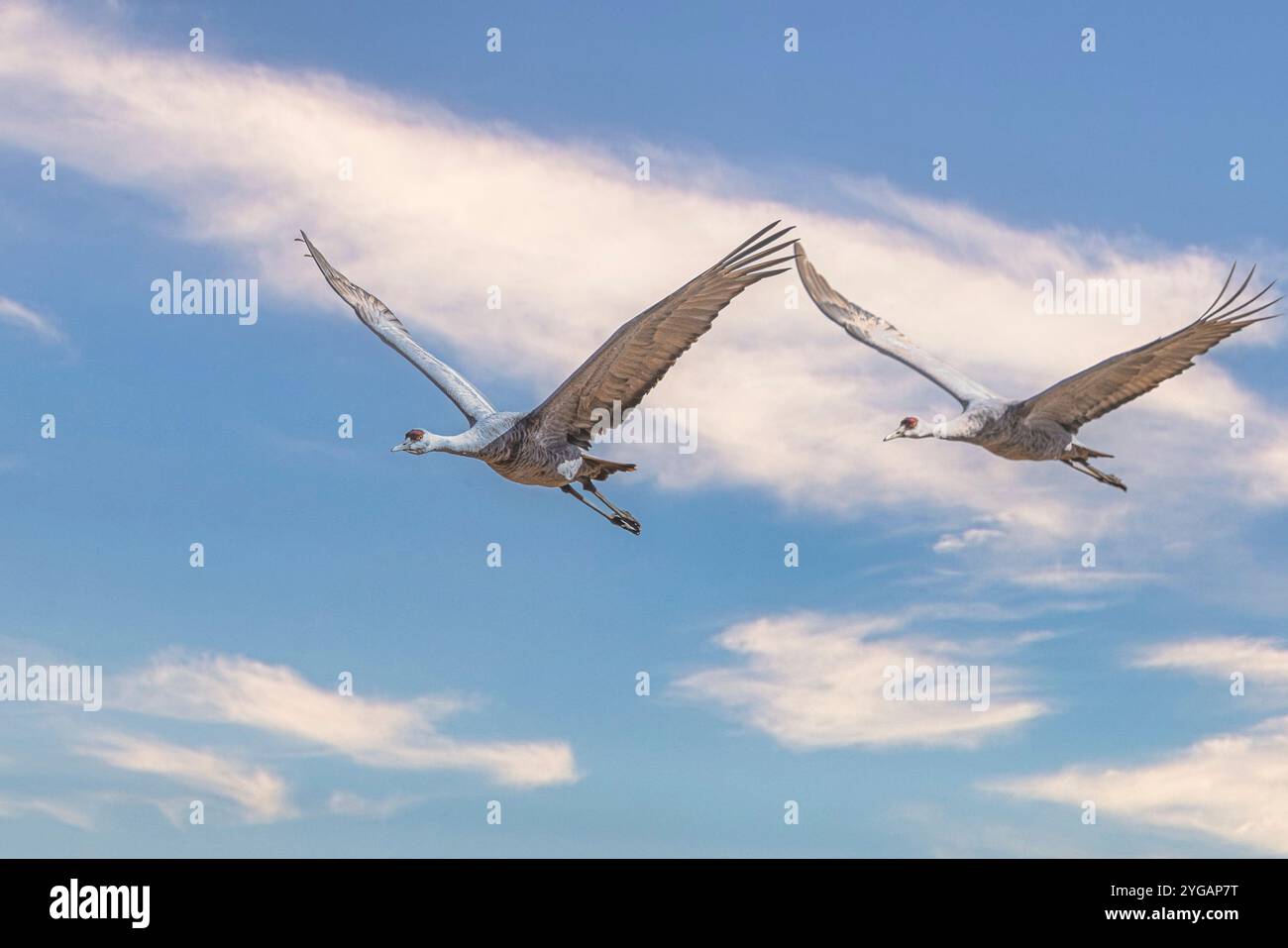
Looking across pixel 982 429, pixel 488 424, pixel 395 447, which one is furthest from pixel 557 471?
pixel 982 429

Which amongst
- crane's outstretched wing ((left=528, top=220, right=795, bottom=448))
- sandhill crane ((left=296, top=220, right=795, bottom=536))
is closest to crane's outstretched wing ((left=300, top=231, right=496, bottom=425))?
sandhill crane ((left=296, top=220, right=795, bottom=536))

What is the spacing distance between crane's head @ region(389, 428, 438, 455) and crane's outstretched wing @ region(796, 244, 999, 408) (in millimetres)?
7615

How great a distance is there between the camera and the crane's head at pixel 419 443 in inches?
790

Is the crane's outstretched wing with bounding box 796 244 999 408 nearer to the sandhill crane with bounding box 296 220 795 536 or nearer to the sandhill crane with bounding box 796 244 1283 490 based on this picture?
the sandhill crane with bounding box 796 244 1283 490

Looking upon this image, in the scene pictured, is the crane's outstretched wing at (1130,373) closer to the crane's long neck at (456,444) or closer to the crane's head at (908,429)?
the crane's head at (908,429)

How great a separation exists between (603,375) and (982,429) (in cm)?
679

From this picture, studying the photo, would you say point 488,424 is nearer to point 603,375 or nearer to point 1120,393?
point 603,375

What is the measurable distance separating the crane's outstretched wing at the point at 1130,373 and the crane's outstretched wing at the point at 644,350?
6.32 meters

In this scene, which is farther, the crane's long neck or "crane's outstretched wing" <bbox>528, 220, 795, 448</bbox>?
the crane's long neck

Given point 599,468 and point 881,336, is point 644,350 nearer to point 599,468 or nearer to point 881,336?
point 599,468

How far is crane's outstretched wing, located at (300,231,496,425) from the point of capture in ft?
69.5

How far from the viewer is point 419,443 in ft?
65.9

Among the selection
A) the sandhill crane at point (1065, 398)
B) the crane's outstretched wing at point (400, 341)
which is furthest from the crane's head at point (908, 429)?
the crane's outstretched wing at point (400, 341)

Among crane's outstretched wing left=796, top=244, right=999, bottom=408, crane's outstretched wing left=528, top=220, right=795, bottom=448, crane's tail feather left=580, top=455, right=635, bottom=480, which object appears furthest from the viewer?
crane's outstretched wing left=796, top=244, right=999, bottom=408
